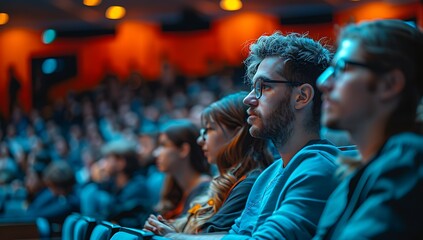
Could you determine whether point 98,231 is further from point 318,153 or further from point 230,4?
point 230,4

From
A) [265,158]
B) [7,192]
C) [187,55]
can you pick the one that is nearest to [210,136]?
[265,158]

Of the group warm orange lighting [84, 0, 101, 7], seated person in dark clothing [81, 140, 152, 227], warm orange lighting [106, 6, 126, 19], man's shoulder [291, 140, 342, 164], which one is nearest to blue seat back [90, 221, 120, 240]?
man's shoulder [291, 140, 342, 164]

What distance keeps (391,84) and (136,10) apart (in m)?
11.8

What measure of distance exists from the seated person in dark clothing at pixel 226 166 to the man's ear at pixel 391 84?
1.17m

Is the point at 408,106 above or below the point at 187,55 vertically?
below

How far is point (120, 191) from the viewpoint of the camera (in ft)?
17.1

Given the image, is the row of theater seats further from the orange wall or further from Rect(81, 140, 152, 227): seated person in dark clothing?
the orange wall

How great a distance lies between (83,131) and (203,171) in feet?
24.7

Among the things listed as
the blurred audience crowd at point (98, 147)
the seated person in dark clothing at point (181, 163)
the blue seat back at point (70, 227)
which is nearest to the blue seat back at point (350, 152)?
the blue seat back at point (70, 227)

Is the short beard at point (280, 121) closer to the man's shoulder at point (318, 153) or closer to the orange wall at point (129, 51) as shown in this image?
the man's shoulder at point (318, 153)

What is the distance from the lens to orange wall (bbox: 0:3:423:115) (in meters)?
13.3

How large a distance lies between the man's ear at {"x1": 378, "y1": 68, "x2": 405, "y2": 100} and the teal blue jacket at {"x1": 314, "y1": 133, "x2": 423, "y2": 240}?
0.09 meters

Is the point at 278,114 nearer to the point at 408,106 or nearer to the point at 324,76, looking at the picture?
the point at 324,76

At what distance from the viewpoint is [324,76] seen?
5.35 ft
